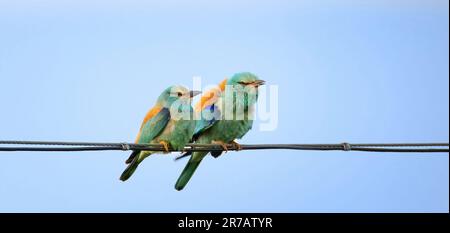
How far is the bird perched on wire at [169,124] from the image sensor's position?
8086 mm

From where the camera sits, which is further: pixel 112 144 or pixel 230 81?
pixel 230 81

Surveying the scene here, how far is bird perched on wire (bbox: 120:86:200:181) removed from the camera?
8.09 metres

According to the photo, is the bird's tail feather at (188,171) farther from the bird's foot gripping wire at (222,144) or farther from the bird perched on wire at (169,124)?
the bird perched on wire at (169,124)

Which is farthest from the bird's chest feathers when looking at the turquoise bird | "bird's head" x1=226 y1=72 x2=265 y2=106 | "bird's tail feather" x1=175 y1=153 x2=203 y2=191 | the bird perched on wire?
"bird's head" x1=226 y1=72 x2=265 y2=106

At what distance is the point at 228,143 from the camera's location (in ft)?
28.5

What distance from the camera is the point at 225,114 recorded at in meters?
8.73

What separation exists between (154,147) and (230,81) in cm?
208

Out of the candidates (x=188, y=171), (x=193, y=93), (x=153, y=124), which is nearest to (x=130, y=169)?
(x=153, y=124)

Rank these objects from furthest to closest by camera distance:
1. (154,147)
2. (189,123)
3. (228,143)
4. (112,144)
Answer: (228,143)
(189,123)
(154,147)
(112,144)

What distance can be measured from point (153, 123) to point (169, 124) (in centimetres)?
20

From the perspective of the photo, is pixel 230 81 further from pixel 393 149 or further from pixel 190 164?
pixel 393 149

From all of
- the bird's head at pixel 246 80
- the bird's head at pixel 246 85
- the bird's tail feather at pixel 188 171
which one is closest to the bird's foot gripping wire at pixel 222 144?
the bird's tail feather at pixel 188 171

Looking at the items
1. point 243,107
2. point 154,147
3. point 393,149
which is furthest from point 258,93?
point 393,149

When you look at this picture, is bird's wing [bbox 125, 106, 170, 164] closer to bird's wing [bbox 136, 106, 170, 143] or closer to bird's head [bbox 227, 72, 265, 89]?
bird's wing [bbox 136, 106, 170, 143]
